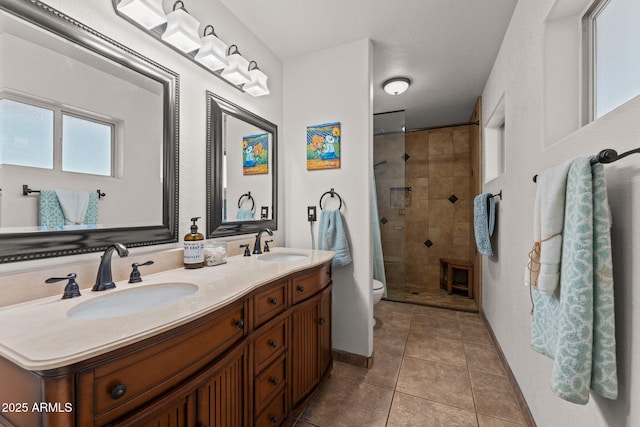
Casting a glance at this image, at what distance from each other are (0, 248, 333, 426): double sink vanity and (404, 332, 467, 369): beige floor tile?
1091mm

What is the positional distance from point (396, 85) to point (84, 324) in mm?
2809

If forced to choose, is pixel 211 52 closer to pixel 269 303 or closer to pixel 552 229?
pixel 269 303

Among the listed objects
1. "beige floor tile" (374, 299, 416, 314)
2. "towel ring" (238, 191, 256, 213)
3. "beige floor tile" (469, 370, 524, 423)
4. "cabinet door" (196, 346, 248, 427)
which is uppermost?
"towel ring" (238, 191, 256, 213)

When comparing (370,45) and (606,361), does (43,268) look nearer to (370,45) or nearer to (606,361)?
(606,361)

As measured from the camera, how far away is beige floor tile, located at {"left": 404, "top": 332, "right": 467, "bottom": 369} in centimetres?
210

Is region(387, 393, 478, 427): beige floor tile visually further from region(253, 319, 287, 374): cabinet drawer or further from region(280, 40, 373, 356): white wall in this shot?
region(253, 319, 287, 374): cabinet drawer

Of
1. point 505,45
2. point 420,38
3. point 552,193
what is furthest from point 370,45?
point 552,193

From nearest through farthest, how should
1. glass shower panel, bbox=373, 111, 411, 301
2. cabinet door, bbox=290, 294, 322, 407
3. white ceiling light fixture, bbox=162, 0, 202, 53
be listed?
white ceiling light fixture, bbox=162, 0, 202, 53, cabinet door, bbox=290, 294, 322, 407, glass shower panel, bbox=373, 111, 411, 301

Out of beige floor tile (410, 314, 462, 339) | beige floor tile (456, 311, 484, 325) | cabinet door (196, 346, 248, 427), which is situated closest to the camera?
cabinet door (196, 346, 248, 427)

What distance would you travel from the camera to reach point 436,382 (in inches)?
71.4

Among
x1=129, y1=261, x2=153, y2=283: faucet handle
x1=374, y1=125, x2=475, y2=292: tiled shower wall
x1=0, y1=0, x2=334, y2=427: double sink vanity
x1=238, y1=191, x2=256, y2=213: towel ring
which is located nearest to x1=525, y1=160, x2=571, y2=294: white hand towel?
x1=0, y1=0, x2=334, y2=427: double sink vanity

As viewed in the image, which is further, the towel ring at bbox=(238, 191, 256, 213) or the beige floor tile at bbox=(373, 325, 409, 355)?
the beige floor tile at bbox=(373, 325, 409, 355)

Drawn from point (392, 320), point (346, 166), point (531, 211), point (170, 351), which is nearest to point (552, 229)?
point (531, 211)

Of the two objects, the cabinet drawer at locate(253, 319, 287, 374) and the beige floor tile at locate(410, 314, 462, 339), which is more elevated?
the cabinet drawer at locate(253, 319, 287, 374)
